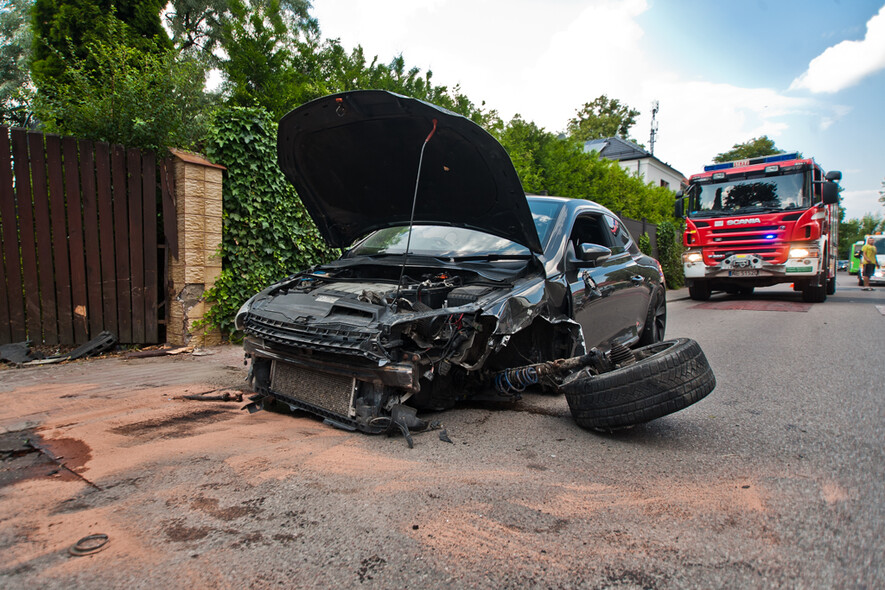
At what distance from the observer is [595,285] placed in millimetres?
4488

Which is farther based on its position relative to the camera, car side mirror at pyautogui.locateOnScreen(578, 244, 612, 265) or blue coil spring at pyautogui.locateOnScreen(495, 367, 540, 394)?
car side mirror at pyautogui.locateOnScreen(578, 244, 612, 265)

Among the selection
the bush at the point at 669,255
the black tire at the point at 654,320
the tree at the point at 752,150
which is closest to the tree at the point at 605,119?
the tree at the point at 752,150

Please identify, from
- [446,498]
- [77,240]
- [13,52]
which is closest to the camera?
[446,498]

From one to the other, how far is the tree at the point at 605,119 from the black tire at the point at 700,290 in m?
44.7

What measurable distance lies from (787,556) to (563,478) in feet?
3.32

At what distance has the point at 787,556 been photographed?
2059mm

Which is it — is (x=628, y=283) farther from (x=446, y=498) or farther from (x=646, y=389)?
(x=446, y=498)

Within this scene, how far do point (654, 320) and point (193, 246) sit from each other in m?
5.48

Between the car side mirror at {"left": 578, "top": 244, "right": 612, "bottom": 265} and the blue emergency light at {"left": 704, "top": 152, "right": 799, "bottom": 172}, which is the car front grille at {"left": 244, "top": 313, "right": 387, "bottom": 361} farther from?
the blue emergency light at {"left": 704, "top": 152, "right": 799, "bottom": 172}

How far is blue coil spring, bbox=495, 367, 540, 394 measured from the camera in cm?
361

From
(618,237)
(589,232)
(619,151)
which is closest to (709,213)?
(618,237)

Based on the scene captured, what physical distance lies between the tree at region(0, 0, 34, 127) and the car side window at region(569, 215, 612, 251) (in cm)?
1954

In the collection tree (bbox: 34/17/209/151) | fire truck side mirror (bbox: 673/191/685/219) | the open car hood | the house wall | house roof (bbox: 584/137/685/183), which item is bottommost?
the open car hood

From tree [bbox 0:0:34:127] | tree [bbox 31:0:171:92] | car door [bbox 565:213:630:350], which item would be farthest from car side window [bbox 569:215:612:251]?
tree [bbox 0:0:34:127]
